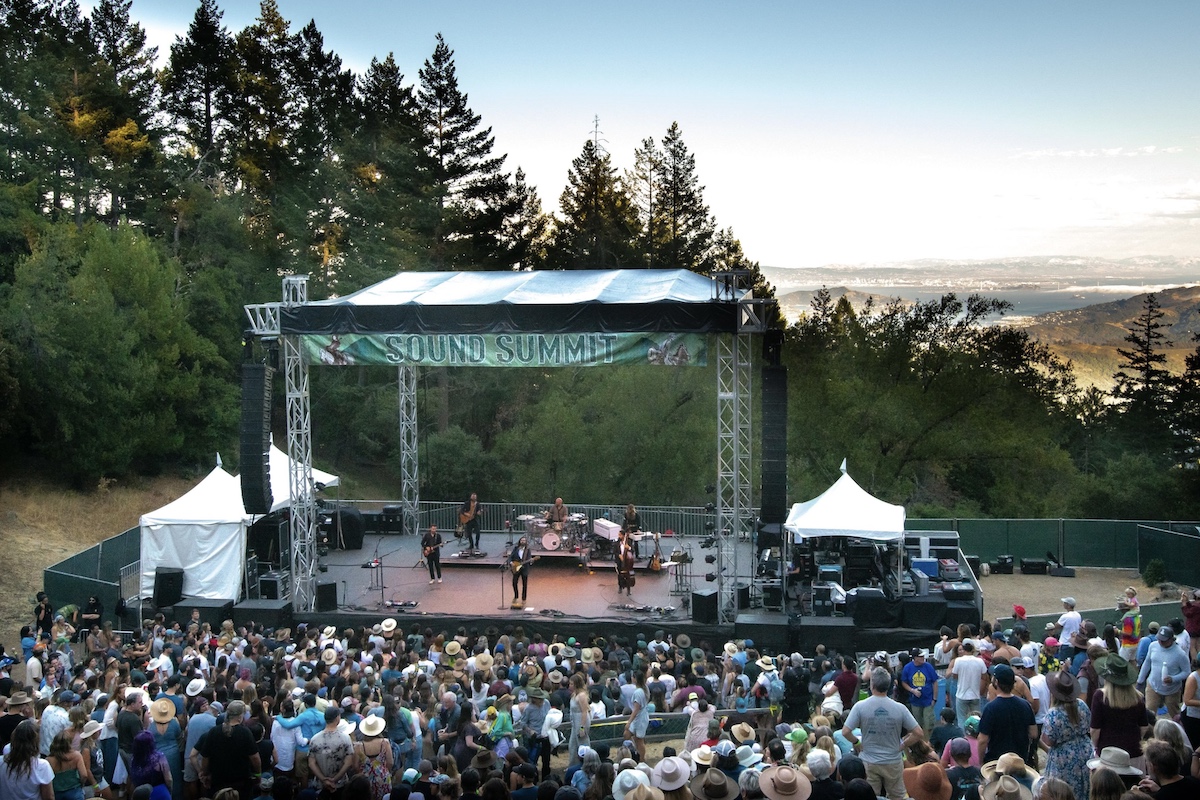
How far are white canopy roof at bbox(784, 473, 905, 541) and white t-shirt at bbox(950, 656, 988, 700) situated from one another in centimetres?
706

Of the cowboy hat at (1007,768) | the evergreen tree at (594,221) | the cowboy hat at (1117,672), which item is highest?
the evergreen tree at (594,221)

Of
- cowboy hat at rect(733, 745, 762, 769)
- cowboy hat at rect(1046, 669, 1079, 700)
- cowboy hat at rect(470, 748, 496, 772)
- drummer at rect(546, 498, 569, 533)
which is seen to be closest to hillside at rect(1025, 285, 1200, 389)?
drummer at rect(546, 498, 569, 533)

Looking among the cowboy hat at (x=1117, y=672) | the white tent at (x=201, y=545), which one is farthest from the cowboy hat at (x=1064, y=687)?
the white tent at (x=201, y=545)

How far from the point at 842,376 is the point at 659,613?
68.4 ft

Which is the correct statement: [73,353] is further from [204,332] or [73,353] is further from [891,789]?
[891,789]

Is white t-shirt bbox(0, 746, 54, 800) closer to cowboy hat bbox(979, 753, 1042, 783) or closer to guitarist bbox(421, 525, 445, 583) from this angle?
cowboy hat bbox(979, 753, 1042, 783)

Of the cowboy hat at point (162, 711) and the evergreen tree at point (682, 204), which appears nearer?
the cowboy hat at point (162, 711)

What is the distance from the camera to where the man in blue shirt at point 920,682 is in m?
12.1

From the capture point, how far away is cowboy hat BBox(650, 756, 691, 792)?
23.9ft

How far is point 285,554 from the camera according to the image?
71.5 feet

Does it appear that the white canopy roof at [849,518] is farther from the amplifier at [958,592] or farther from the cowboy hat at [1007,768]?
the cowboy hat at [1007,768]

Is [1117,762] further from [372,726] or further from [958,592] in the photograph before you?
[958,592]

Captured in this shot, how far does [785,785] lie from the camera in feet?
22.8

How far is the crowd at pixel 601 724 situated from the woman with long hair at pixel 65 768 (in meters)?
0.01
